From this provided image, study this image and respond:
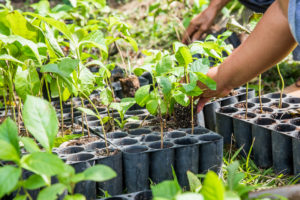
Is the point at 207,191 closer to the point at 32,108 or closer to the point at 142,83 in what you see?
the point at 32,108

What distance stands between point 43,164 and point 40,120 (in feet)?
0.42

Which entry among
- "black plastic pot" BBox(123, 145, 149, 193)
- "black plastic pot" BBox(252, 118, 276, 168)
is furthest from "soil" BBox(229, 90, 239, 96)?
"black plastic pot" BBox(123, 145, 149, 193)

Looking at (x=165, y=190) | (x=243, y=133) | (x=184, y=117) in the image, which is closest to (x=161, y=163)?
(x=184, y=117)

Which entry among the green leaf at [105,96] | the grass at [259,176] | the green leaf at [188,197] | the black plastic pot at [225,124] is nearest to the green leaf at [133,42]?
the green leaf at [105,96]

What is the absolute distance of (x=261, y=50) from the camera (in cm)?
123

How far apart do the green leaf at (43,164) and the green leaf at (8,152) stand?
2 cm

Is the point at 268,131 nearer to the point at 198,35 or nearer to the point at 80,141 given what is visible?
the point at 80,141

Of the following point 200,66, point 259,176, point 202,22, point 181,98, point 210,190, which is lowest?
point 259,176

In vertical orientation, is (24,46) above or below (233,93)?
above

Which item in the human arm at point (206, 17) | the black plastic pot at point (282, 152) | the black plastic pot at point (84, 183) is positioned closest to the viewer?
Answer: the black plastic pot at point (84, 183)

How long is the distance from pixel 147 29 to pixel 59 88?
287 cm

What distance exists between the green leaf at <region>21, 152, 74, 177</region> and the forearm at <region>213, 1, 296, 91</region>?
0.71m

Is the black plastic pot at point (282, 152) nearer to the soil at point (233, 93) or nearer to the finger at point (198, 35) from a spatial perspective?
the soil at point (233, 93)

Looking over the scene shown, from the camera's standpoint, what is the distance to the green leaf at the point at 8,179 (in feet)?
2.46
